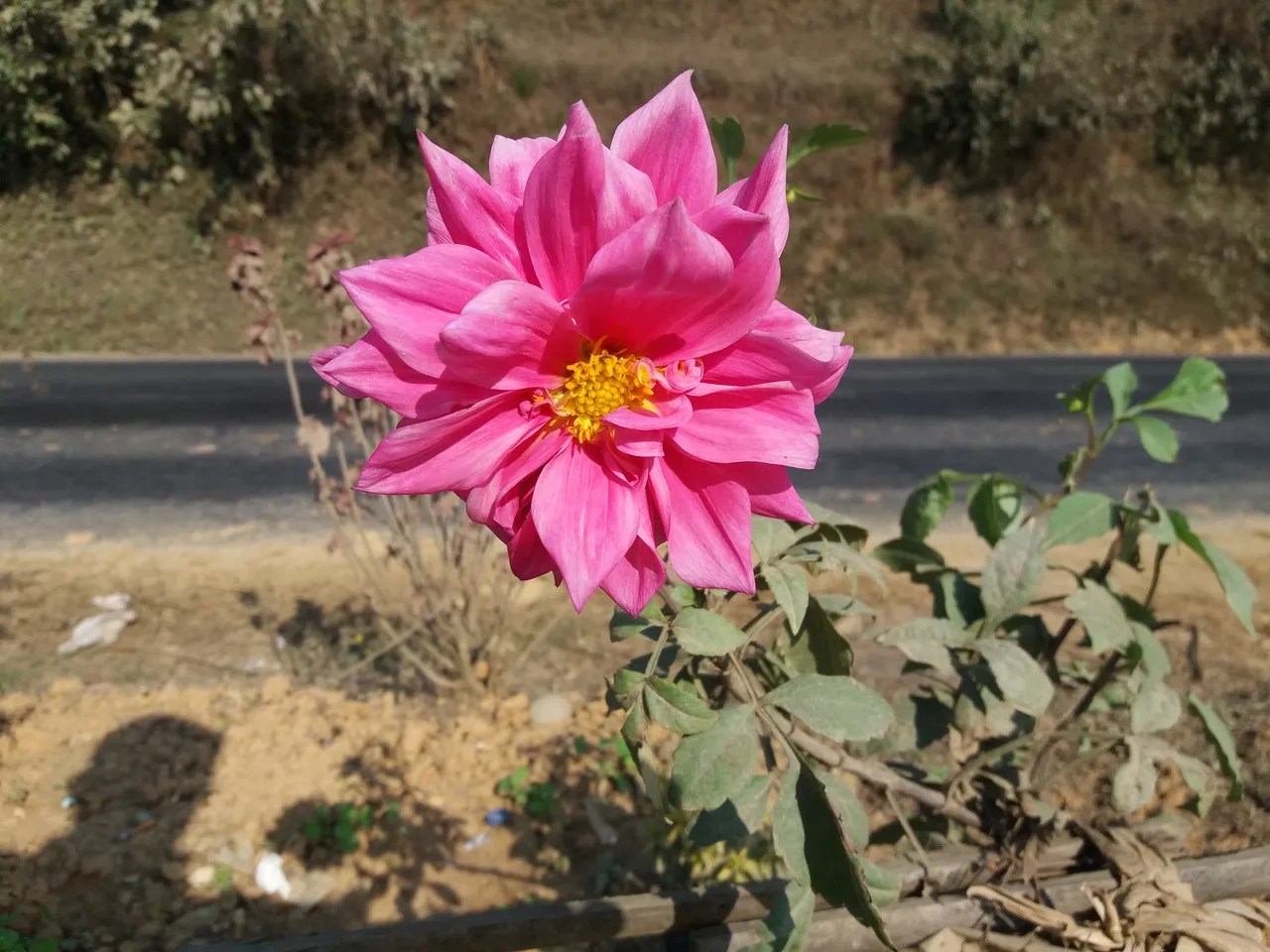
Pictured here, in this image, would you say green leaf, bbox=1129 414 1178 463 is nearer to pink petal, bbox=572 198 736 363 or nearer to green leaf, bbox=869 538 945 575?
green leaf, bbox=869 538 945 575

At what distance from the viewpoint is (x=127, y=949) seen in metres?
2.31

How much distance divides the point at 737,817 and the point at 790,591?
2.20 feet

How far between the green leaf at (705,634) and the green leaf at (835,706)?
7.4 inches

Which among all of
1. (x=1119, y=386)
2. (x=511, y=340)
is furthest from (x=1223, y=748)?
(x=511, y=340)

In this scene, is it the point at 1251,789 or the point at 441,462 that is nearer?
the point at 441,462

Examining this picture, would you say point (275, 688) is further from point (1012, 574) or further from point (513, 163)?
point (513, 163)

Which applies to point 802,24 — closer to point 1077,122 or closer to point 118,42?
point 1077,122

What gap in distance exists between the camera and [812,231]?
14.1 meters

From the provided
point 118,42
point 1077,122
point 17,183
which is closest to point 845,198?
point 1077,122

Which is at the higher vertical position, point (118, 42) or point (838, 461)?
point (118, 42)

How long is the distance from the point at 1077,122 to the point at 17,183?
675 inches

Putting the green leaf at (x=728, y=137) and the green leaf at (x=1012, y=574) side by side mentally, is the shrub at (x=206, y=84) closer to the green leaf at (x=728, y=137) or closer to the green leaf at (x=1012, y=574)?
the green leaf at (x=728, y=137)

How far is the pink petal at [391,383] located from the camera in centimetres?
83

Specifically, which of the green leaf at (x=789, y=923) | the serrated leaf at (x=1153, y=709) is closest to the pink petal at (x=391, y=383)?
the green leaf at (x=789, y=923)
